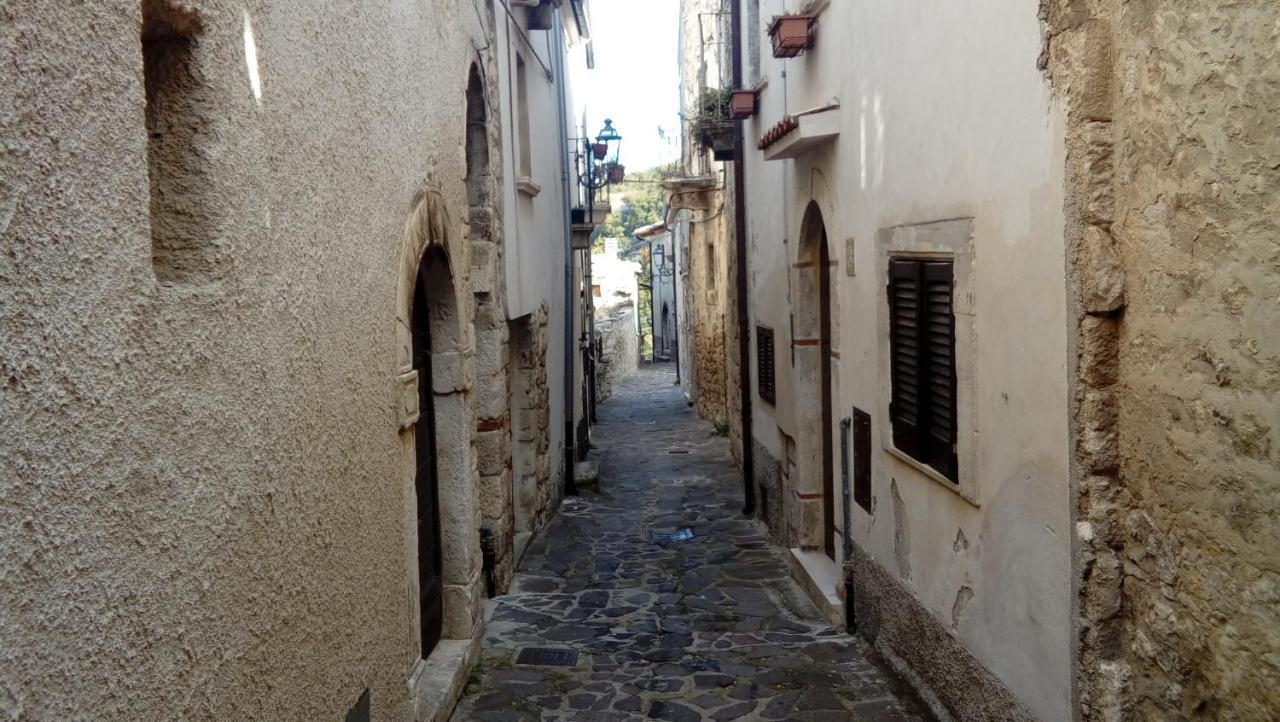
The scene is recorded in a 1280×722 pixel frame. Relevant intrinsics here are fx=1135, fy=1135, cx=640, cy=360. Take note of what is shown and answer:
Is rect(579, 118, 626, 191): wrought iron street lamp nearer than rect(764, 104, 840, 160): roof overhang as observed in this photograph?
No

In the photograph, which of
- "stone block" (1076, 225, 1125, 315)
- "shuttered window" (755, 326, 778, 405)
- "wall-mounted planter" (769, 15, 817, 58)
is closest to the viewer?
"stone block" (1076, 225, 1125, 315)

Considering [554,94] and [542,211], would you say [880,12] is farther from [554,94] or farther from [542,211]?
[554,94]

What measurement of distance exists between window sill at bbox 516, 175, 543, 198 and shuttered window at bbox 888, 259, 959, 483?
447 centimetres

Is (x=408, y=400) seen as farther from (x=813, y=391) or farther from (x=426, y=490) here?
(x=813, y=391)

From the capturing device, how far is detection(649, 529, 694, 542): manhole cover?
33.9ft

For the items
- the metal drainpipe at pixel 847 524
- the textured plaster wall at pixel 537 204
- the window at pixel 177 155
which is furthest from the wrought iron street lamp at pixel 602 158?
the window at pixel 177 155

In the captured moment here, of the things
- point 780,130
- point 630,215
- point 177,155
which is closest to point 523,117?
point 780,130

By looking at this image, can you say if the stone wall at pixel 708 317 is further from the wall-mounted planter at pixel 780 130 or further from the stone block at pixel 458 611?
the stone block at pixel 458 611

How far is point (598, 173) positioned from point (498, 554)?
9556 mm

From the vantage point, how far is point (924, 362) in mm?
5516

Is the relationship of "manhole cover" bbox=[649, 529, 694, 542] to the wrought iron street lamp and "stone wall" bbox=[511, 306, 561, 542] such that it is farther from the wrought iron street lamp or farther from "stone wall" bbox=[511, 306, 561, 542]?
the wrought iron street lamp

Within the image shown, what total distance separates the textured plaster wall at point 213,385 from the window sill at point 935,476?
2.41 m

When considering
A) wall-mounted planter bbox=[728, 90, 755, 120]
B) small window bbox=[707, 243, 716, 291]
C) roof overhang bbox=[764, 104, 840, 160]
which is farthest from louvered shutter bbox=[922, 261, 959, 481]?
small window bbox=[707, 243, 716, 291]

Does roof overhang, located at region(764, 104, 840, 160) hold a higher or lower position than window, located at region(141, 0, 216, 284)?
higher
